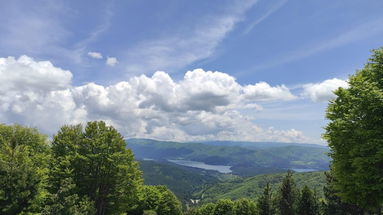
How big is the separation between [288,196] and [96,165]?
39.5 m

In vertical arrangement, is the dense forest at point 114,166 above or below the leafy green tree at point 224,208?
above

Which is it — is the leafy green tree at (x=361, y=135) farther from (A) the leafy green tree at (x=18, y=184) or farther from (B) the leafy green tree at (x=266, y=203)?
(B) the leafy green tree at (x=266, y=203)

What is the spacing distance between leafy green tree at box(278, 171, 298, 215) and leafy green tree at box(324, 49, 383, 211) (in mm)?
29385

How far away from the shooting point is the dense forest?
60.6 ft

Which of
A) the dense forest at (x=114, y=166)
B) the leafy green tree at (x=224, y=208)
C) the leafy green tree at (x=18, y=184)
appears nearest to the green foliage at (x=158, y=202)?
the leafy green tree at (x=224, y=208)

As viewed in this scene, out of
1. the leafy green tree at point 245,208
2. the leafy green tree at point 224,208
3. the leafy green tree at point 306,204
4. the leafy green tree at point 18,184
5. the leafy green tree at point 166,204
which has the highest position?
the leafy green tree at point 18,184

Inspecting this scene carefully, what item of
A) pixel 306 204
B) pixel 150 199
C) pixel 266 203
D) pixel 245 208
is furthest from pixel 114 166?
pixel 245 208

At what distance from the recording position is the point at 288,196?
168 ft

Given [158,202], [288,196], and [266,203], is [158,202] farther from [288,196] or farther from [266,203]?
[288,196]

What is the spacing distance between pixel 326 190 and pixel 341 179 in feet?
77.3

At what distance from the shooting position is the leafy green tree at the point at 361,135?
18.0 meters

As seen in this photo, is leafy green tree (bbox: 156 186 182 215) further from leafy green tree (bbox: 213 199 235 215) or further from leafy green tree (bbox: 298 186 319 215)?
leafy green tree (bbox: 298 186 319 215)

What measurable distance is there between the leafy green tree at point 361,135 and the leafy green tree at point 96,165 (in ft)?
77.2

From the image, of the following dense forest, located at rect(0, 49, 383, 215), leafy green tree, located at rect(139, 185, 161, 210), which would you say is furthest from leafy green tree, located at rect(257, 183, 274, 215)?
leafy green tree, located at rect(139, 185, 161, 210)
